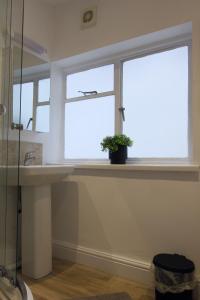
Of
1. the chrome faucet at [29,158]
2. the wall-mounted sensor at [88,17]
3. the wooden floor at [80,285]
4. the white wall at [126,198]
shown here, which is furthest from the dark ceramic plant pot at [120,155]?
the wall-mounted sensor at [88,17]

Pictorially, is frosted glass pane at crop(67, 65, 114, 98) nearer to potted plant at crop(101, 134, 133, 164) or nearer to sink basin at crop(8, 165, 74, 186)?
potted plant at crop(101, 134, 133, 164)

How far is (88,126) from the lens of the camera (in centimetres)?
230

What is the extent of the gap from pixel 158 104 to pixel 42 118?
3.69 feet

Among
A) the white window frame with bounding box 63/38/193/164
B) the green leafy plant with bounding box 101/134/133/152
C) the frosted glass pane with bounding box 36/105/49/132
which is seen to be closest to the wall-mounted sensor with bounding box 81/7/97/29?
the white window frame with bounding box 63/38/193/164

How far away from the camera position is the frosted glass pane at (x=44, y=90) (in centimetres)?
225

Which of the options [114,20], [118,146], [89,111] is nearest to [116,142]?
[118,146]

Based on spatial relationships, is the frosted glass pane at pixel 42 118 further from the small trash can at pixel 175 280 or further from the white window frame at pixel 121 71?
the small trash can at pixel 175 280

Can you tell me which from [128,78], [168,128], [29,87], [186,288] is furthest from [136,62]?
[186,288]

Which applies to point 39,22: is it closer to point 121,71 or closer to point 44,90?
point 44,90

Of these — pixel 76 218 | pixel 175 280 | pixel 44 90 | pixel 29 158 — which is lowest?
pixel 175 280

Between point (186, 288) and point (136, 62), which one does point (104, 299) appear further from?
point (136, 62)

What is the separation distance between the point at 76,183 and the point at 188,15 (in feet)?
5.30

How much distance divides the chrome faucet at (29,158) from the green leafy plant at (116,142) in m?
0.70

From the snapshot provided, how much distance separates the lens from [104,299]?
1.47 metres
